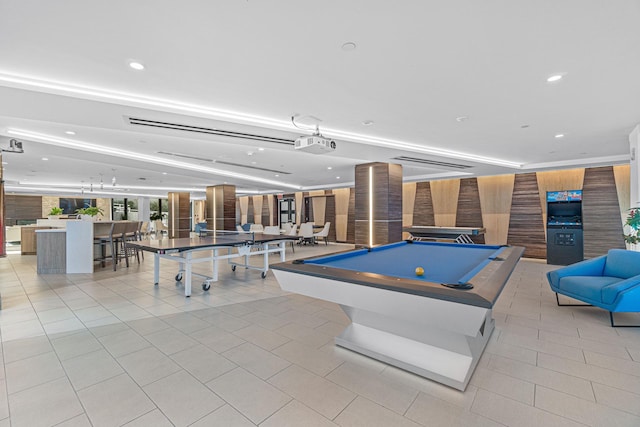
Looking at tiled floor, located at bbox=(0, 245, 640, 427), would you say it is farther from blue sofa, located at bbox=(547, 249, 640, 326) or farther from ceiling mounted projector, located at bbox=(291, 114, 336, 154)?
ceiling mounted projector, located at bbox=(291, 114, 336, 154)

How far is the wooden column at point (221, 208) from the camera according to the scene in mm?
11405

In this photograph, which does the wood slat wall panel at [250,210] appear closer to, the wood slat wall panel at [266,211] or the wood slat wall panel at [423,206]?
the wood slat wall panel at [266,211]

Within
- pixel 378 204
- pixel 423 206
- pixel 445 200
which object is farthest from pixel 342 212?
pixel 378 204

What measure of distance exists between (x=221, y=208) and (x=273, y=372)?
32.6 feet

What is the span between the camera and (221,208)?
453 inches

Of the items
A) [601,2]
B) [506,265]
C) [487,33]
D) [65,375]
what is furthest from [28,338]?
[601,2]

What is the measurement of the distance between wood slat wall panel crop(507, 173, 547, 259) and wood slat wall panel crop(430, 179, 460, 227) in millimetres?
1662

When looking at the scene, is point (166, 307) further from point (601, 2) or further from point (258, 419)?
point (601, 2)

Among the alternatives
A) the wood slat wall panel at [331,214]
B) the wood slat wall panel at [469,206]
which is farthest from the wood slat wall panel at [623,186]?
the wood slat wall panel at [331,214]

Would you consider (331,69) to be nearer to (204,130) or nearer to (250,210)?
(204,130)

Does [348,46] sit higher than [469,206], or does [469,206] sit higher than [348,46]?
[348,46]

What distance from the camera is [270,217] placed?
16016 millimetres

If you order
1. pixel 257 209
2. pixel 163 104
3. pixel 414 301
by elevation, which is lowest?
pixel 414 301

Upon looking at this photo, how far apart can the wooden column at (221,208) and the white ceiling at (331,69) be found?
624 centimetres
